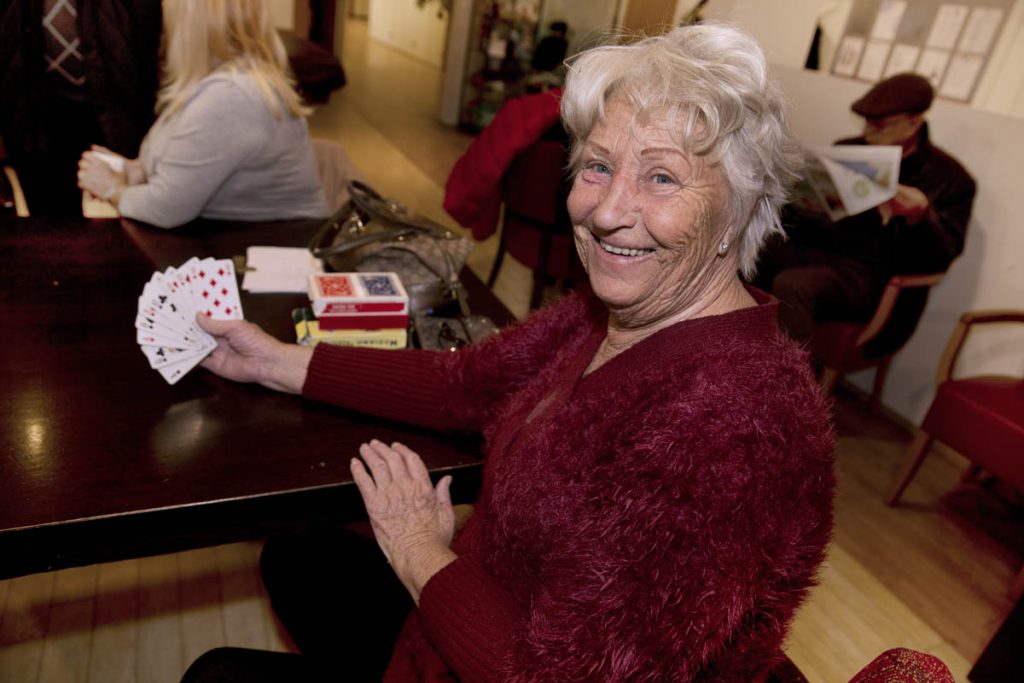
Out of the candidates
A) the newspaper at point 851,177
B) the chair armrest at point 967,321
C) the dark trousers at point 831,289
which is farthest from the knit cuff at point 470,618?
the chair armrest at point 967,321

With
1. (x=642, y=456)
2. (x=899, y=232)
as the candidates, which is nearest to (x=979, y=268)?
(x=899, y=232)

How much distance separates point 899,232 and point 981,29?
2.88 ft

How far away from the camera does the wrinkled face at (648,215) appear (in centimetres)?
90

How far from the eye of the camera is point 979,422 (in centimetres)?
247

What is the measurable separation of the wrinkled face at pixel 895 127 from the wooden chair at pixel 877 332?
2.04 feet

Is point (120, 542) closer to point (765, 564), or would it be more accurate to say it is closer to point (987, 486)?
point (765, 564)

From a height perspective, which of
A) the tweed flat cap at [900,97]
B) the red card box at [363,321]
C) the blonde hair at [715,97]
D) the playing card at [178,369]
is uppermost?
the blonde hair at [715,97]

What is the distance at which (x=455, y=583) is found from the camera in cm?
94

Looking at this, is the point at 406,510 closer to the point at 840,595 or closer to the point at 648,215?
the point at 648,215

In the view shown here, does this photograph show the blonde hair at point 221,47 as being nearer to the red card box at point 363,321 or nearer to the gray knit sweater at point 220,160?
the gray knit sweater at point 220,160

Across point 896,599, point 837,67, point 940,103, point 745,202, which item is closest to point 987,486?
point 896,599

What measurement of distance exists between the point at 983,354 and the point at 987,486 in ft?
1.88

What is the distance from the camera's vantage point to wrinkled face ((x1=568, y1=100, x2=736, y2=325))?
90cm

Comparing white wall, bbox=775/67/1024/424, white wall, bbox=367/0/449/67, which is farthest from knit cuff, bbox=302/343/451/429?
white wall, bbox=367/0/449/67
